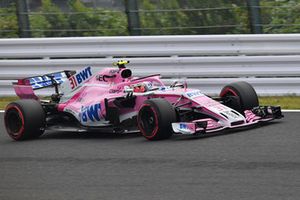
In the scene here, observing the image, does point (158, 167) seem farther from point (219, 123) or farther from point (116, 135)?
point (116, 135)

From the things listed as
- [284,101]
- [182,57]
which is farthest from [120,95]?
[182,57]

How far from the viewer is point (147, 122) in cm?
955

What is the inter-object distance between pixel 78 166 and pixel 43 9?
7.16m

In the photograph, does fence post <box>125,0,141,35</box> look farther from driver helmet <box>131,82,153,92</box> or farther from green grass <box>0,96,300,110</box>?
driver helmet <box>131,82,153,92</box>

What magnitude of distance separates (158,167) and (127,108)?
2.14 metres

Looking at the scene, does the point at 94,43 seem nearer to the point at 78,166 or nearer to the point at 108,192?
the point at 78,166

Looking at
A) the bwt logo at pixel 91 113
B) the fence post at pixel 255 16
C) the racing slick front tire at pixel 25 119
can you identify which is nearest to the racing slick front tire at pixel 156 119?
the bwt logo at pixel 91 113

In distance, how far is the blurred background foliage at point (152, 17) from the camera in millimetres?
13641

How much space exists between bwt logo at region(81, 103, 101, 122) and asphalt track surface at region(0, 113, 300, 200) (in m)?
0.27

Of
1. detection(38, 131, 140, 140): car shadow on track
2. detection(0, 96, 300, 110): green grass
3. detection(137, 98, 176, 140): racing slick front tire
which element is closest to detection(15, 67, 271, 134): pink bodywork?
detection(137, 98, 176, 140): racing slick front tire

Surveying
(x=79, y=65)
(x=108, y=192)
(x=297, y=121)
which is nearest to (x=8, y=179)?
(x=108, y=192)

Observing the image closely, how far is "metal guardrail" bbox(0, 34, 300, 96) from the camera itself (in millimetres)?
12953

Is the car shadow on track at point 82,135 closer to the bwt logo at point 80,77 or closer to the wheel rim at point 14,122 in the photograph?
the wheel rim at point 14,122

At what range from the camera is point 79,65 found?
14.2m
